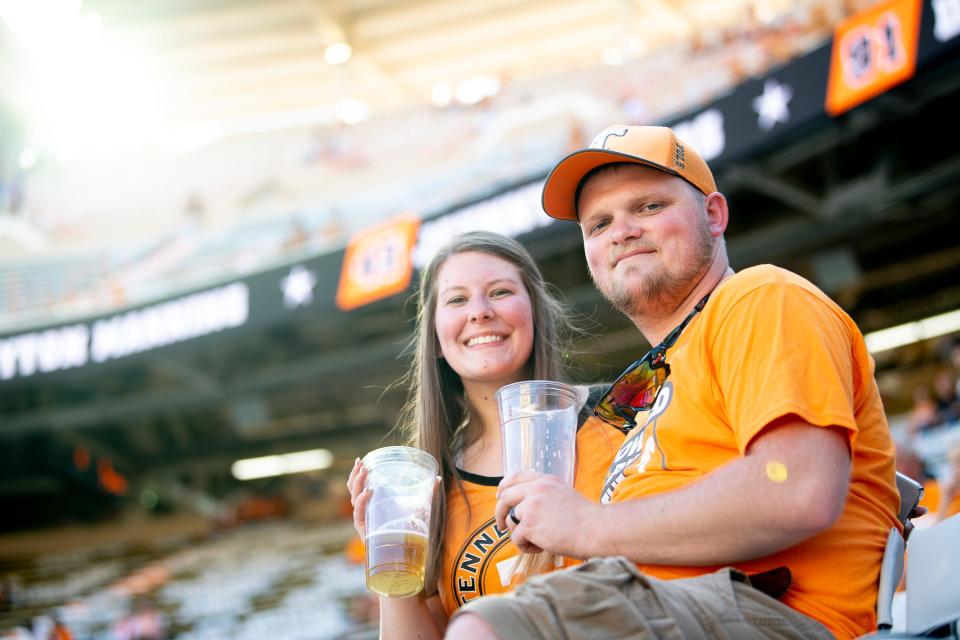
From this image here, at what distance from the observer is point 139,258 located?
14.1 metres

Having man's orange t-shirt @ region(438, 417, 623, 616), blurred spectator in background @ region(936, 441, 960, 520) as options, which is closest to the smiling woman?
man's orange t-shirt @ region(438, 417, 623, 616)

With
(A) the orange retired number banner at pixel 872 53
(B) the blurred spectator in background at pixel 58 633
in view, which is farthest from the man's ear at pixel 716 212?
(B) the blurred spectator in background at pixel 58 633

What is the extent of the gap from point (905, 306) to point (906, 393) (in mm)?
3014

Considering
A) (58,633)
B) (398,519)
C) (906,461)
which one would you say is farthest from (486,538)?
(58,633)

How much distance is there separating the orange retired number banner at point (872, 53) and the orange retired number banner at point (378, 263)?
13.4 feet

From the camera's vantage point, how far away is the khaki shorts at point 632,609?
1146 millimetres

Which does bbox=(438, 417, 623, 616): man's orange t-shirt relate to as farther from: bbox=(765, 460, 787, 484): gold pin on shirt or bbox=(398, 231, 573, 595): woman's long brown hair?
bbox=(765, 460, 787, 484): gold pin on shirt

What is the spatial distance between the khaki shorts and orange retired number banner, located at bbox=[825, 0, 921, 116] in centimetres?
573

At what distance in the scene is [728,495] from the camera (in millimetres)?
1267

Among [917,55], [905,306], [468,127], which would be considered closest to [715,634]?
[917,55]

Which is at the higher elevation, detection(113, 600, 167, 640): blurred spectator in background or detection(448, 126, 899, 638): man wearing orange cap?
detection(113, 600, 167, 640): blurred spectator in background

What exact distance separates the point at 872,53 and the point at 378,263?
487cm

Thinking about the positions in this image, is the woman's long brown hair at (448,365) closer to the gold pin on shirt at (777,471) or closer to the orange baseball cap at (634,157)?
the orange baseball cap at (634,157)

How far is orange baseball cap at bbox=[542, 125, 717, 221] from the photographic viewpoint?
5.38 feet
